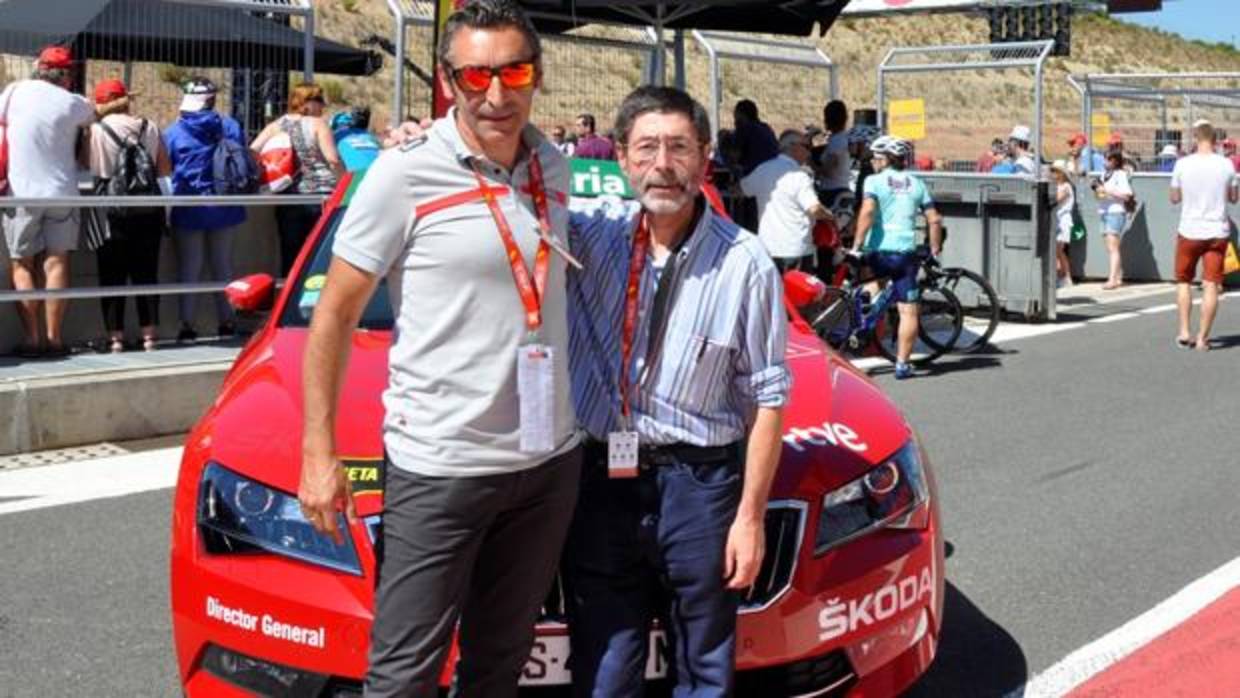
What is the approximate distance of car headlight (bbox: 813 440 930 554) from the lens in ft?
13.2

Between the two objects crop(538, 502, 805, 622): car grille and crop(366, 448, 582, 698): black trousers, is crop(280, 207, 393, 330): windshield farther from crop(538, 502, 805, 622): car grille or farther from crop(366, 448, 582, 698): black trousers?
crop(366, 448, 582, 698): black trousers

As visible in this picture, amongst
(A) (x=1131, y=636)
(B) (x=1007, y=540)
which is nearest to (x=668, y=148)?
(A) (x=1131, y=636)

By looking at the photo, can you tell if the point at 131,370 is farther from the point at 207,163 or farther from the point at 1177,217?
the point at 1177,217

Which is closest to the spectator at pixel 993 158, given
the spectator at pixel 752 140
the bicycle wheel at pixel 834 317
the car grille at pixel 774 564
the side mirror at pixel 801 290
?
the spectator at pixel 752 140

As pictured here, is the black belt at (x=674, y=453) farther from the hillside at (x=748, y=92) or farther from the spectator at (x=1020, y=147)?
the spectator at (x=1020, y=147)

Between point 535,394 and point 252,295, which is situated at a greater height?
point 252,295

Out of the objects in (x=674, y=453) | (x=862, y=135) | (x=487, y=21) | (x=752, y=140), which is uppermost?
(x=862, y=135)

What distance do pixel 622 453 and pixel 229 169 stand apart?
290 inches

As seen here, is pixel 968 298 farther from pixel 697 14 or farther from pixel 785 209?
pixel 697 14

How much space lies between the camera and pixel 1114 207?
18.6 m

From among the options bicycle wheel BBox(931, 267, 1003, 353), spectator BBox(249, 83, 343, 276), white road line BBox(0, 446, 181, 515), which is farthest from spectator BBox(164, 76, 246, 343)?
bicycle wheel BBox(931, 267, 1003, 353)

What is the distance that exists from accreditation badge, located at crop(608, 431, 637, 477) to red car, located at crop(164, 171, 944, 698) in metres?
0.52

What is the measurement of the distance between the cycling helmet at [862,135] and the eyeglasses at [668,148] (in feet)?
36.7

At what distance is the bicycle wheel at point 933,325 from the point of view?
39.5 ft
